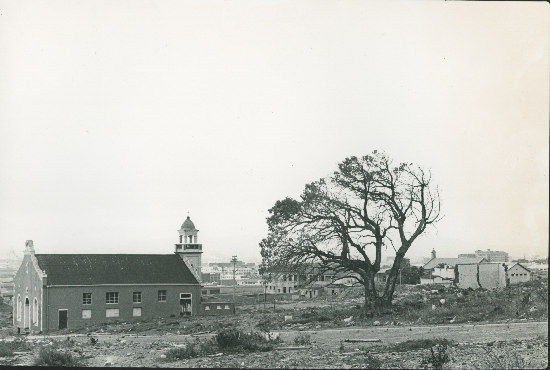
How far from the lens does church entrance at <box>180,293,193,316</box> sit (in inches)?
2011

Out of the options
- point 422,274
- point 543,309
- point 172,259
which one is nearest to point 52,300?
point 172,259

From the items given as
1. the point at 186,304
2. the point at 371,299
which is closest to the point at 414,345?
the point at 371,299

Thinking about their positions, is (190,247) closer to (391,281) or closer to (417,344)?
(391,281)

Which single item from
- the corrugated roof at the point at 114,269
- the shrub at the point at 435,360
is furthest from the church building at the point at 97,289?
the shrub at the point at 435,360

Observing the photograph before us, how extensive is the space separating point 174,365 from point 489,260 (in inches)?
1467

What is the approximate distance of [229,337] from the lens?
62.6 ft

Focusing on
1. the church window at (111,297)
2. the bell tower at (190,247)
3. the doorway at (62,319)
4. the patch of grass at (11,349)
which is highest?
the bell tower at (190,247)

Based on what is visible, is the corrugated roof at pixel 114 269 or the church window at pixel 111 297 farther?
the church window at pixel 111 297

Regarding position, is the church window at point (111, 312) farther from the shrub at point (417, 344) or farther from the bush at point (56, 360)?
the shrub at point (417, 344)

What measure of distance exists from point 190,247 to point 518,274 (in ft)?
96.6

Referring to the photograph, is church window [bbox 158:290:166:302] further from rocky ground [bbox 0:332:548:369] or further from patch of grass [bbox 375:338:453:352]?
patch of grass [bbox 375:338:453:352]

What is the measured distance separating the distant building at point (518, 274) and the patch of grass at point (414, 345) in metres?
34.5

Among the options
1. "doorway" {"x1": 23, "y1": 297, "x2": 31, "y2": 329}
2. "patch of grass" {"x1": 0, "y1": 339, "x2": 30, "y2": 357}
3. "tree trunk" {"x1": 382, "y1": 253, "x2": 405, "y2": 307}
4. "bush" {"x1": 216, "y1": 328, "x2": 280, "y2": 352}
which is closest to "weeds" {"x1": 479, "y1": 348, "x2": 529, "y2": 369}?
"bush" {"x1": 216, "y1": 328, "x2": 280, "y2": 352}

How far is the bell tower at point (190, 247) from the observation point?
5550 cm
